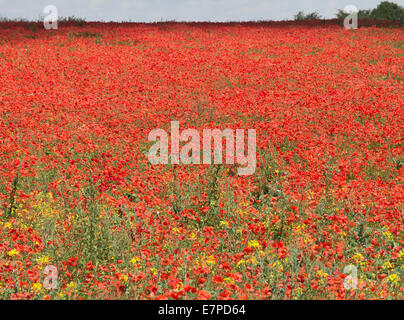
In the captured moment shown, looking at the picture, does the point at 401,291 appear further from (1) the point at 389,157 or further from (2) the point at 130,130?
(2) the point at 130,130

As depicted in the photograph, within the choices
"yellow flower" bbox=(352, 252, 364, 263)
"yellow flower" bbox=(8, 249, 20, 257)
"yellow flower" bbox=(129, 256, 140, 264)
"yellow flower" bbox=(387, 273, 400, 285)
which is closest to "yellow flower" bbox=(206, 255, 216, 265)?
"yellow flower" bbox=(129, 256, 140, 264)

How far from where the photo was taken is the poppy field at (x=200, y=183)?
473cm

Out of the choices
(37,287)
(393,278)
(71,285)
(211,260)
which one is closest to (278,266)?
(211,260)

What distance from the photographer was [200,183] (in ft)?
24.4

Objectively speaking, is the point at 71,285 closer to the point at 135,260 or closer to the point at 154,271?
the point at 135,260

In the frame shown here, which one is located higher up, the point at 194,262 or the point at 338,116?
the point at 338,116

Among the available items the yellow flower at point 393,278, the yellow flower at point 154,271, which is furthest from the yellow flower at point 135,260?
the yellow flower at point 393,278

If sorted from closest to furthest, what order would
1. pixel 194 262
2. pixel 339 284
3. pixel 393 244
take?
pixel 339 284, pixel 194 262, pixel 393 244

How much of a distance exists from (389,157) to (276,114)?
2.84 meters

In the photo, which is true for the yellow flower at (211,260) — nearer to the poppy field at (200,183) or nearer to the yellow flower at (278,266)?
the poppy field at (200,183)

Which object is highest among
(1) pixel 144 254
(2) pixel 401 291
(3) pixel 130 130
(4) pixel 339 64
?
(4) pixel 339 64

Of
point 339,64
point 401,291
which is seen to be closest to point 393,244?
point 401,291

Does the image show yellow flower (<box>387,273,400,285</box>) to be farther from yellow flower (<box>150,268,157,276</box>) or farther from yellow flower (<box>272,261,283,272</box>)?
yellow flower (<box>150,268,157,276</box>)

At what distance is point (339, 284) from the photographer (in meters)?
4.32
